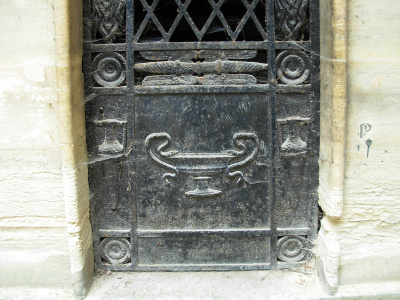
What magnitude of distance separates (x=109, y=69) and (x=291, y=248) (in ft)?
5.61

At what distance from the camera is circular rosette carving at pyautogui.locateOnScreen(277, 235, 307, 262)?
337cm

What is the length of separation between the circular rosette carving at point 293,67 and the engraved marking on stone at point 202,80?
0.61 feet

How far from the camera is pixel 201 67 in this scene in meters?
3.19

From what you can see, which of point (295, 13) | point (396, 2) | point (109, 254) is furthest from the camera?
point (109, 254)

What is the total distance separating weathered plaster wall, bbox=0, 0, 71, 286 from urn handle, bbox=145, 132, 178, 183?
580 mm

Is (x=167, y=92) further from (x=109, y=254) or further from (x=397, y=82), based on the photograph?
(x=397, y=82)

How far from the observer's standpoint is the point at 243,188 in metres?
3.31

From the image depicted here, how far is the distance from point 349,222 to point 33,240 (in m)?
2.01

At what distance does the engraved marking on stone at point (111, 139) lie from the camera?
3230mm

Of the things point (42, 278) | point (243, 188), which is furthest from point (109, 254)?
point (243, 188)

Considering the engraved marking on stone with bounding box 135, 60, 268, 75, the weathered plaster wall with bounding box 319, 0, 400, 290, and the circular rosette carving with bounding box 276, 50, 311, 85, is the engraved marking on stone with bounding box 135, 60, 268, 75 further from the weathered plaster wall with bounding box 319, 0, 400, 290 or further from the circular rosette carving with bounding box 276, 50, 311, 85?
the weathered plaster wall with bounding box 319, 0, 400, 290

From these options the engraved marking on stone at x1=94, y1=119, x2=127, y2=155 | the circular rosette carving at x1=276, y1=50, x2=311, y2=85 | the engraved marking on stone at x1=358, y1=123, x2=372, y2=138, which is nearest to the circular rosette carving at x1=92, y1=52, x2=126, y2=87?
the engraved marking on stone at x1=94, y1=119, x2=127, y2=155

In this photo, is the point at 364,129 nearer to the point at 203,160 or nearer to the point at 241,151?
the point at 241,151

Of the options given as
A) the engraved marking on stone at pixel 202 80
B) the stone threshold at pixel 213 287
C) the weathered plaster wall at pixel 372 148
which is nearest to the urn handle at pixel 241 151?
the engraved marking on stone at pixel 202 80
